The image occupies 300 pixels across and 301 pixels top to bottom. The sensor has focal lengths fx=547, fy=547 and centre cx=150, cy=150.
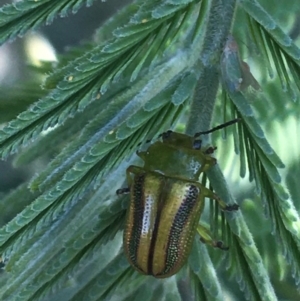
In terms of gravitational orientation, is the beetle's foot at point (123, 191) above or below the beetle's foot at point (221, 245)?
above

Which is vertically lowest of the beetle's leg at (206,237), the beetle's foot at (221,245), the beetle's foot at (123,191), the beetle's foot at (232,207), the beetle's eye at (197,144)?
the beetle's foot at (221,245)

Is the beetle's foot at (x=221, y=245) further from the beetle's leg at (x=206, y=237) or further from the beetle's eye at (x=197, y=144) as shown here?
the beetle's eye at (x=197, y=144)

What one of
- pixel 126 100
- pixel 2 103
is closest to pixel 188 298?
pixel 2 103

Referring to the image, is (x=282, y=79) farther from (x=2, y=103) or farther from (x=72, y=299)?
(x=2, y=103)

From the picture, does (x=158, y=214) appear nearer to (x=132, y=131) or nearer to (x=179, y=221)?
(x=179, y=221)

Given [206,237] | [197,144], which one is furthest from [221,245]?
[197,144]

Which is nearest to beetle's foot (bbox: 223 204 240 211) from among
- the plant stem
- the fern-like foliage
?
the fern-like foliage

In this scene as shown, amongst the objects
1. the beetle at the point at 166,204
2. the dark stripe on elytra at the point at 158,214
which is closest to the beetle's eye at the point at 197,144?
the beetle at the point at 166,204

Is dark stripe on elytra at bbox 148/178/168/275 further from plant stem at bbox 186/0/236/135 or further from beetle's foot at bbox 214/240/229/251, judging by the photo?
plant stem at bbox 186/0/236/135
